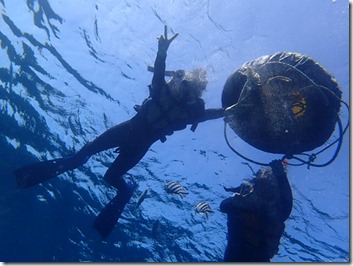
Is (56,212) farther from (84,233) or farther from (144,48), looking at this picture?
(144,48)

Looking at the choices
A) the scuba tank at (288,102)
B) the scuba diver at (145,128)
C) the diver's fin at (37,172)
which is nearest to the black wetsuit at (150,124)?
the scuba diver at (145,128)

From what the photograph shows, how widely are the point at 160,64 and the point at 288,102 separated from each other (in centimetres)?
339

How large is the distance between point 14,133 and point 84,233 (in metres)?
8.55

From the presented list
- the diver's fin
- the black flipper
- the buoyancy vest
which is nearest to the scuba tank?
the buoyancy vest

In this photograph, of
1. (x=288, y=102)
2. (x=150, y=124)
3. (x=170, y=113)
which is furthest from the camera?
(x=150, y=124)

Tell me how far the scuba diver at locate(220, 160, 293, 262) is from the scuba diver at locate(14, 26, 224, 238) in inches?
92.1

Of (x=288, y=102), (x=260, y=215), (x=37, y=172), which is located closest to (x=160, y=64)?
(x=288, y=102)

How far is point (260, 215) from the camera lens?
7.57 m

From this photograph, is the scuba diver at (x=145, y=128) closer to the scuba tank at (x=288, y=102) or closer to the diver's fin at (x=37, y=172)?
the diver's fin at (x=37, y=172)

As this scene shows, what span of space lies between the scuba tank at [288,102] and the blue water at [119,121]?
1775 millimetres

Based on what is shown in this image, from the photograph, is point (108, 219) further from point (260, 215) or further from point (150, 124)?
point (260, 215)

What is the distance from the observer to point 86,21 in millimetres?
12164

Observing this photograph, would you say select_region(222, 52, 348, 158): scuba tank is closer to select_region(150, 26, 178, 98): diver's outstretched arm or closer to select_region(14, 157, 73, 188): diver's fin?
select_region(150, 26, 178, 98): diver's outstretched arm

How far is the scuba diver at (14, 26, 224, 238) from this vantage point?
28.1 ft
